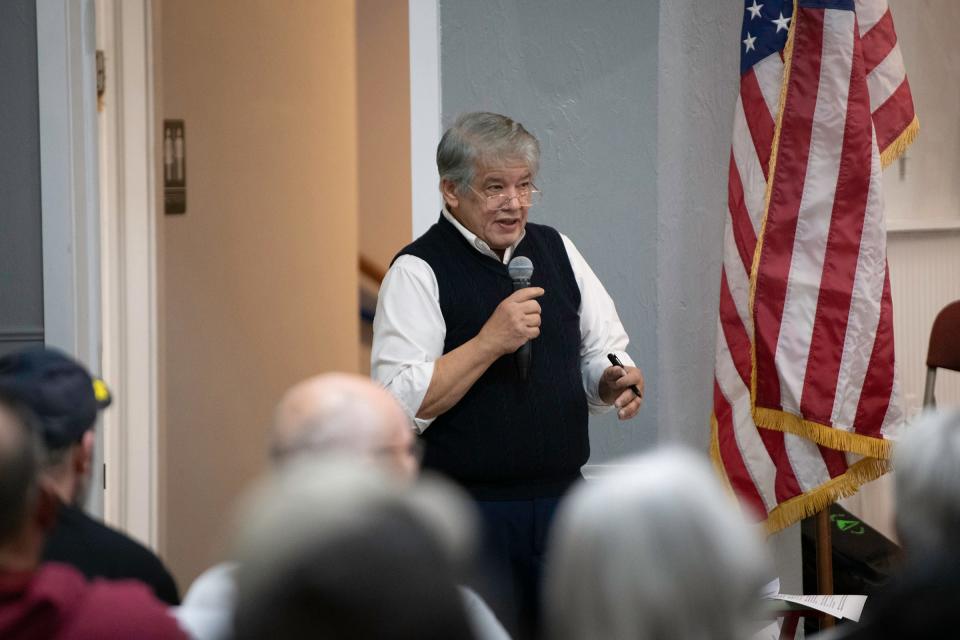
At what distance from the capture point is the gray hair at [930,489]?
3.90ft

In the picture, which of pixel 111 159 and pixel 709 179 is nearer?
pixel 111 159

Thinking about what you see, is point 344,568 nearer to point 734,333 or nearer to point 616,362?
point 616,362

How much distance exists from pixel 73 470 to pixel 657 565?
3.23ft

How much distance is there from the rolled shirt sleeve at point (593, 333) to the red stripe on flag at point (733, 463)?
77 centimetres

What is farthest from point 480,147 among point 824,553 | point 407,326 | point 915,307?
point 915,307

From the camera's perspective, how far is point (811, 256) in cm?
346

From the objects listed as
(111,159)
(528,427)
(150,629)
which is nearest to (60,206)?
(111,159)

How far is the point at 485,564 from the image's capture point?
8.08 feet

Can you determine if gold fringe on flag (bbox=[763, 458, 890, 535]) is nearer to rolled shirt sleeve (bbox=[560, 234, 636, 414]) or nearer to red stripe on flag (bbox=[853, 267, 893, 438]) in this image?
red stripe on flag (bbox=[853, 267, 893, 438])

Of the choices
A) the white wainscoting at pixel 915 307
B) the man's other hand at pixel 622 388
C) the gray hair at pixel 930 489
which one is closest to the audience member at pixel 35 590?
the gray hair at pixel 930 489

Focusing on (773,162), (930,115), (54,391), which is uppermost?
(930,115)

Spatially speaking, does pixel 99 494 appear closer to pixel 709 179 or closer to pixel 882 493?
pixel 709 179

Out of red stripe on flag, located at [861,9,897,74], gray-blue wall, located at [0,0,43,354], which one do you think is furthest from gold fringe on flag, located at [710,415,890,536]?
gray-blue wall, located at [0,0,43,354]

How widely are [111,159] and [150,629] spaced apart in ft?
7.41
